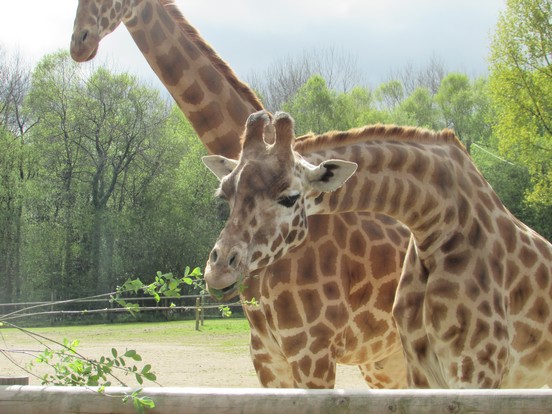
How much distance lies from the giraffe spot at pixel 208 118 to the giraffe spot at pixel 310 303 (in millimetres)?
1701

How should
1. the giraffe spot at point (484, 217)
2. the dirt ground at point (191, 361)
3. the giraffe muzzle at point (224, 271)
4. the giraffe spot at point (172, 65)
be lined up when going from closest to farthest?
the giraffe muzzle at point (224, 271) → the giraffe spot at point (484, 217) → the giraffe spot at point (172, 65) → the dirt ground at point (191, 361)

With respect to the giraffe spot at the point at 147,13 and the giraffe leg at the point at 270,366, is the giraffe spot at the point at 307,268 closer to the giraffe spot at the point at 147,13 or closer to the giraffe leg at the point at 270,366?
the giraffe leg at the point at 270,366

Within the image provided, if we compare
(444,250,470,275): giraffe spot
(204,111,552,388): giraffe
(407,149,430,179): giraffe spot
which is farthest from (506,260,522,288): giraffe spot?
(407,149,430,179): giraffe spot

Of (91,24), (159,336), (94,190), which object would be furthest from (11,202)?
(91,24)

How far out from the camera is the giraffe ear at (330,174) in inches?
168

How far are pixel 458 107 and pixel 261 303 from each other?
42339 mm

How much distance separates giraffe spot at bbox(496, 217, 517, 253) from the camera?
4656mm

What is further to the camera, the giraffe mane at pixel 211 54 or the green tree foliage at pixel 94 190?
the green tree foliage at pixel 94 190

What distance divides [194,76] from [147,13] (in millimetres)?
774

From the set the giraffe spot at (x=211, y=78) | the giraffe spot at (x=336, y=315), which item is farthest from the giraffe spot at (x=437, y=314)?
the giraffe spot at (x=211, y=78)

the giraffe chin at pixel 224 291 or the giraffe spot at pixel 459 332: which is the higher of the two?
the giraffe chin at pixel 224 291

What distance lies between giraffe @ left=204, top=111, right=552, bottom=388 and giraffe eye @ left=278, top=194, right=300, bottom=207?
0.02m

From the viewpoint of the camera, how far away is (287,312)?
16.5 ft

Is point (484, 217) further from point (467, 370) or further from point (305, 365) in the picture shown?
point (305, 365)
